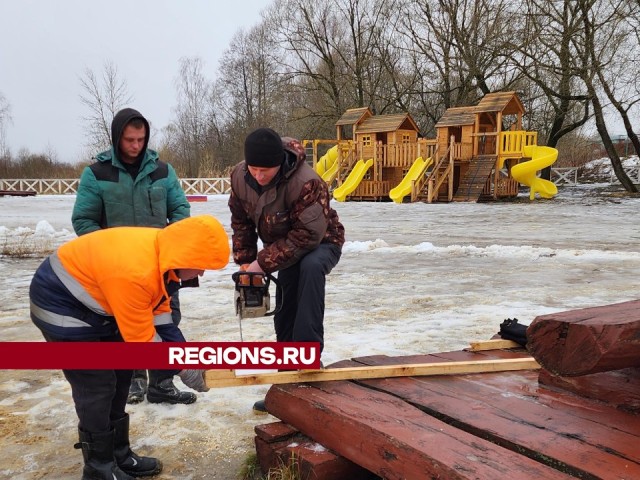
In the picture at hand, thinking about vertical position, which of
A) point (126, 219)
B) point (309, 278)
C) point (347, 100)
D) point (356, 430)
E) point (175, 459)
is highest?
point (347, 100)

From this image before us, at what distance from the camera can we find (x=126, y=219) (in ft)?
10.7

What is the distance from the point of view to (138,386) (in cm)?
332

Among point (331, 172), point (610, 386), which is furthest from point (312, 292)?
point (331, 172)

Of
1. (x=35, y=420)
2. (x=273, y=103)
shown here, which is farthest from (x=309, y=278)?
(x=273, y=103)

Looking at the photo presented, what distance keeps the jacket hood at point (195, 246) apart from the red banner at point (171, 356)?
0.41 meters

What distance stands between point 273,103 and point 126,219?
34497mm

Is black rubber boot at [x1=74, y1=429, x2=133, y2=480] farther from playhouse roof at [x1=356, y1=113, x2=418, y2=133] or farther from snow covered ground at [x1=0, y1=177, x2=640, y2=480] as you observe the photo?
playhouse roof at [x1=356, y1=113, x2=418, y2=133]

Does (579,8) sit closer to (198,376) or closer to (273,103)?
(273,103)

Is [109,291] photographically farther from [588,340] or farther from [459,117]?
[459,117]

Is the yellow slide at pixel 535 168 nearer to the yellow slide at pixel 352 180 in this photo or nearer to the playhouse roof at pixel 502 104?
the playhouse roof at pixel 502 104

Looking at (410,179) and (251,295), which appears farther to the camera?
(410,179)

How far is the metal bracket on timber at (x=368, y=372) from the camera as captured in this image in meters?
2.48

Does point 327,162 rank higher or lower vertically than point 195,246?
higher

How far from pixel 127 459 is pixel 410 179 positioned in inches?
788
